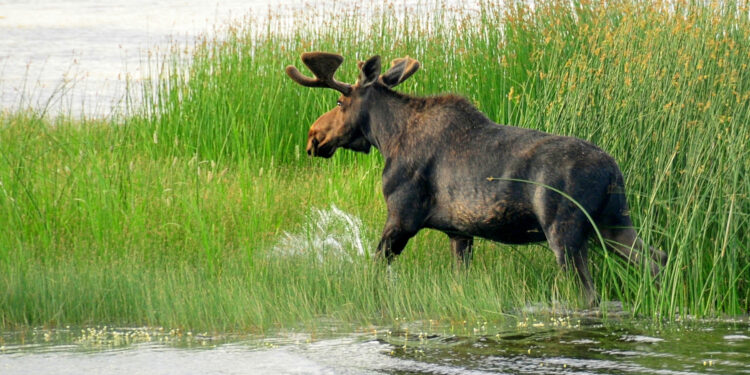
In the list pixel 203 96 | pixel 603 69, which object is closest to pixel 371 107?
pixel 603 69

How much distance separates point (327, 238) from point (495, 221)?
2.40 meters

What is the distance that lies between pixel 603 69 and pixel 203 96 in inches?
268

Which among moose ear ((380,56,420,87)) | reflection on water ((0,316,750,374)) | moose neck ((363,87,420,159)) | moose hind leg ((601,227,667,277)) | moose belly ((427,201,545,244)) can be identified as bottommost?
reflection on water ((0,316,750,374))

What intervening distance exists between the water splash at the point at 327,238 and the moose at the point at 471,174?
2.73 feet

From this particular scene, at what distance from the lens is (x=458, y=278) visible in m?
7.16

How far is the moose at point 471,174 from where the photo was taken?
6.42m

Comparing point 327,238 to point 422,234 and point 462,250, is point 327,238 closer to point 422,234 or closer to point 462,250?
point 422,234

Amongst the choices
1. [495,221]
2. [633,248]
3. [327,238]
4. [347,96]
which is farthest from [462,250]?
[327,238]

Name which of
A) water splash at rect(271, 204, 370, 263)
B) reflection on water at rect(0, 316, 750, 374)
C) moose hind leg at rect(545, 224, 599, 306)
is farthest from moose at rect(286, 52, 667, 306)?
water splash at rect(271, 204, 370, 263)

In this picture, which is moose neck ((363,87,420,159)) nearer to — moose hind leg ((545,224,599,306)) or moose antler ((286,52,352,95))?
moose antler ((286,52,352,95))

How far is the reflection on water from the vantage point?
5.30 m

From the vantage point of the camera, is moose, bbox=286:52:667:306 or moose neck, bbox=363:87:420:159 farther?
moose neck, bbox=363:87:420:159

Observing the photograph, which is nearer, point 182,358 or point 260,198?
point 182,358

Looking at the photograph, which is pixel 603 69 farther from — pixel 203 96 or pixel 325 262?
pixel 203 96
